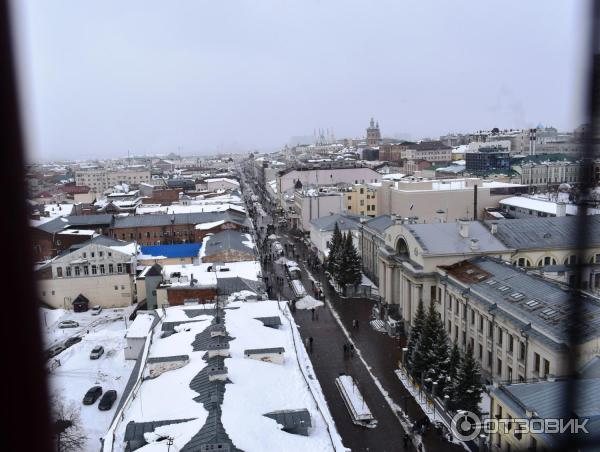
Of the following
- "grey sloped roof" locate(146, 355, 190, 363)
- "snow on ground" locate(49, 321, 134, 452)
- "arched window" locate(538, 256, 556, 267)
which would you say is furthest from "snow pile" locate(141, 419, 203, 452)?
"arched window" locate(538, 256, 556, 267)

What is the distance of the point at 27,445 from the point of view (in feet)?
3.04

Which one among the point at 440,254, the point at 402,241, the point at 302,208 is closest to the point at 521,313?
the point at 440,254

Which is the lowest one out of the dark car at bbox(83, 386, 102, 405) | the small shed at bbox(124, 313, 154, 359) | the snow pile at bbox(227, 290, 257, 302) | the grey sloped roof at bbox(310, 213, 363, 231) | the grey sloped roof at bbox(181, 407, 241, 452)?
the dark car at bbox(83, 386, 102, 405)

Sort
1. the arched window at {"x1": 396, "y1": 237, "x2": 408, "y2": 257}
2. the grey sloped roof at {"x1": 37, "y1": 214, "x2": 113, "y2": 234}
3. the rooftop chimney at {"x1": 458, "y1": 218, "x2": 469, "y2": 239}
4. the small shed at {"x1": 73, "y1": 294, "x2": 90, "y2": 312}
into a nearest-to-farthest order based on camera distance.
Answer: the rooftop chimney at {"x1": 458, "y1": 218, "x2": 469, "y2": 239} → the arched window at {"x1": 396, "y1": 237, "x2": 408, "y2": 257} → the small shed at {"x1": 73, "y1": 294, "x2": 90, "y2": 312} → the grey sloped roof at {"x1": 37, "y1": 214, "x2": 113, "y2": 234}

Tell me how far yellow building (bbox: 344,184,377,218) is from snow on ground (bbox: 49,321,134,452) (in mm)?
19819

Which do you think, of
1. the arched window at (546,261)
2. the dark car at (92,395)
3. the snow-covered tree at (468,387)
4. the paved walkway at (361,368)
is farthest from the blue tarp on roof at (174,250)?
the snow-covered tree at (468,387)

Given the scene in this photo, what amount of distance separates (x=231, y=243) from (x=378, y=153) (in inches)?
2624

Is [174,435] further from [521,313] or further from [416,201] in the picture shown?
[416,201]

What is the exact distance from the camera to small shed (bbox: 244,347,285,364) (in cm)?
1019

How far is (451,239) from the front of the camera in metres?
16.6

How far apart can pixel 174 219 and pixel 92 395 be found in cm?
1774

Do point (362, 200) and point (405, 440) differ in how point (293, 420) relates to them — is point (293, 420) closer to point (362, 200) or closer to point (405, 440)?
point (405, 440)

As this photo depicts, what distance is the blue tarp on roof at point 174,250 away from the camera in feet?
77.4

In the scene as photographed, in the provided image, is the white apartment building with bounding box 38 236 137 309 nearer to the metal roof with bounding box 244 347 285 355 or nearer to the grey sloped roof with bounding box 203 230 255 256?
the grey sloped roof with bounding box 203 230 255 256
